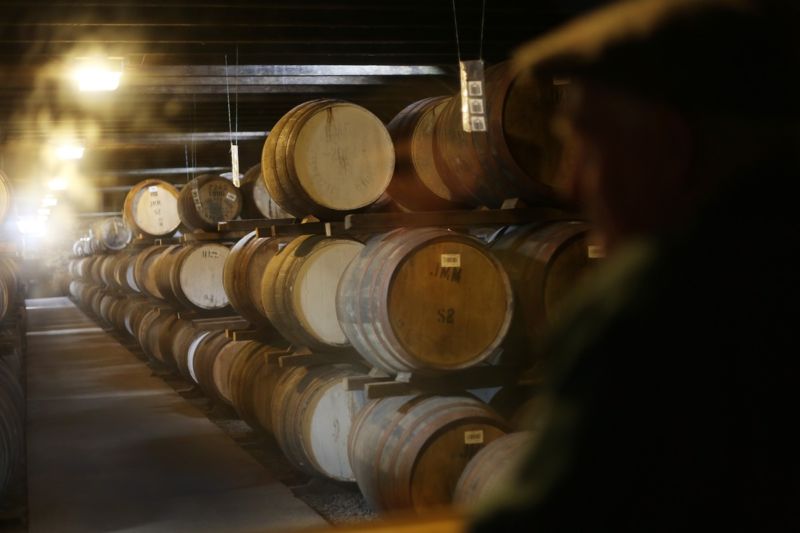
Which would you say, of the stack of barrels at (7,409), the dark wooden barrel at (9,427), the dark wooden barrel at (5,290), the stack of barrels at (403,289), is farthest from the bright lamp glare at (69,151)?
the dark wooden barrel at (9,427)

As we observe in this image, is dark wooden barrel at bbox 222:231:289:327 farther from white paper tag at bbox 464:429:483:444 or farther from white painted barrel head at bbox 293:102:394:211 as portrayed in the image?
white paper tag at bbox 464:429:483:444

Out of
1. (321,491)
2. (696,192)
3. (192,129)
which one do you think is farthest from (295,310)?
(192,129)

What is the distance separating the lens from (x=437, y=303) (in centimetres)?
495

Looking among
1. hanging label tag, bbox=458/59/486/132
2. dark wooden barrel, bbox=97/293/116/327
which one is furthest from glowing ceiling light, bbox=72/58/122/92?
dark wooden barrel, bbox=97/293/116/327

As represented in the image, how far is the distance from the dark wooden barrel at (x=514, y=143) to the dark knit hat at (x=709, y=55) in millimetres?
4270

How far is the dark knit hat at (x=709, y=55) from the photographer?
889 millimetres

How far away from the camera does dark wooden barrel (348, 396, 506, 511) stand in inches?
185

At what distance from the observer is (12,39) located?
7371 millimetres

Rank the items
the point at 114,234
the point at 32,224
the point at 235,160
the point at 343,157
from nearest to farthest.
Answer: the point at 343,157 → the point at 235,160 → the point at 114,234 → the point at 32,224

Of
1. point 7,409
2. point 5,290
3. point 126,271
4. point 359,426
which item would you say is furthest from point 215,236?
point 126,271

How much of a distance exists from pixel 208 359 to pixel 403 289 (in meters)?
5.01

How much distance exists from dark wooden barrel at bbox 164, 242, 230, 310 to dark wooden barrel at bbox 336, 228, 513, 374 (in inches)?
233

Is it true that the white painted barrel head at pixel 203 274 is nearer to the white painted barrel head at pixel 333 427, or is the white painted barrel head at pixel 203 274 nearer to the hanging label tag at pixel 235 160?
the hanging label tag at pixel 235 160

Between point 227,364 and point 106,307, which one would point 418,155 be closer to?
point 227,364
